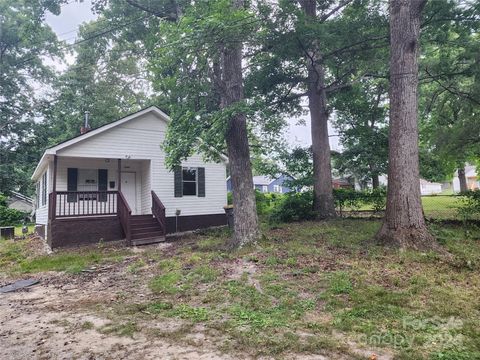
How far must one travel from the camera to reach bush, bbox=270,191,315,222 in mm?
11289

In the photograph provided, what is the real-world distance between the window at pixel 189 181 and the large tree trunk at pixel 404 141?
868 cm

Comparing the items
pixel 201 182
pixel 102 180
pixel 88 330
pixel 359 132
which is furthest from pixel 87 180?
pixel 359 132

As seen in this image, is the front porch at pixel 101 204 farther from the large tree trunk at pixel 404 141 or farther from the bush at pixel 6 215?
the bush at pixel 6 215

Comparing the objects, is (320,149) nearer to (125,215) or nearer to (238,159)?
(238,159)

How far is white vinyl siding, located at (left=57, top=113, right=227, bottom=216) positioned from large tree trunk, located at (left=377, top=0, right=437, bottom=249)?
810 cm

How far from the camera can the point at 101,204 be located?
11852 millimetres

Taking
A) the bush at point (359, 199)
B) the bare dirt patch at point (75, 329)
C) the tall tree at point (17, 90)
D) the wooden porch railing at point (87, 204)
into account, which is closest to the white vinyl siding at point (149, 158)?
the wooden porch railing at point (87, 204)

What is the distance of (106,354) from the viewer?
10.1 ft

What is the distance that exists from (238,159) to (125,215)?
5.28 meters

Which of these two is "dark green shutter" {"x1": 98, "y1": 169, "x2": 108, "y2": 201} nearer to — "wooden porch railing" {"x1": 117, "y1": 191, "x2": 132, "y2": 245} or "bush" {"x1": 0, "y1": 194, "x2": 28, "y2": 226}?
"wooden porch railing" {"x1": 117, "y1": 191, "x2": 132, "y2": 245}

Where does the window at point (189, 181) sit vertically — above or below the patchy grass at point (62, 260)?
above

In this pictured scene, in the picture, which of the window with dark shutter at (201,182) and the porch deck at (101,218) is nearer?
the porch deck at (101,218)

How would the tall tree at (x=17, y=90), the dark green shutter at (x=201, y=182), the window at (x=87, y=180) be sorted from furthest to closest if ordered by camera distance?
the tall tree at (x=17, y=90) → the dark green shutter at (x=201, y=182) → the window at (x=87, y=180)

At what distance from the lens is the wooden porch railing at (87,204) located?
1118 cm
